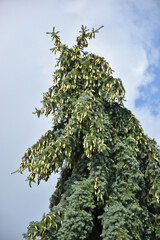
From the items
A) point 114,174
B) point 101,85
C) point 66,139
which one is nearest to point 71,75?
point 101,85

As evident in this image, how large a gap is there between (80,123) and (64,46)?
3604 mm

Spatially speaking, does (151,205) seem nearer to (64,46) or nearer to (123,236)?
(123,236)

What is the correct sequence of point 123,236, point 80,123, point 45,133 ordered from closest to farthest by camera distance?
point 123,236, point 80,123, point 45,133

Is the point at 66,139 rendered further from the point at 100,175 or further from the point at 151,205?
the point at 151,205

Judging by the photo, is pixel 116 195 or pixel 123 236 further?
pixel 116 195

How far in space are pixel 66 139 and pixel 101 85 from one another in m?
2.94

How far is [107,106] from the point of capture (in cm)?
1051

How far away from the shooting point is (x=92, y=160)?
8.24 metres

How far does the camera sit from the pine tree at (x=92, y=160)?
7.67 metres

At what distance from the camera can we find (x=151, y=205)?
32.7 feet

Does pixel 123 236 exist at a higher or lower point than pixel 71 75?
lower

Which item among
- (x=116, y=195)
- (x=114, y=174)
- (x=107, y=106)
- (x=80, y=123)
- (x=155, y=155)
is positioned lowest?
(x=116, y=195)

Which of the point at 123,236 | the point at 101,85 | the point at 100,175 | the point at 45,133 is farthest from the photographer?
the point at 101,85

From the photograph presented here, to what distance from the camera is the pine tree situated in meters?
7.67
